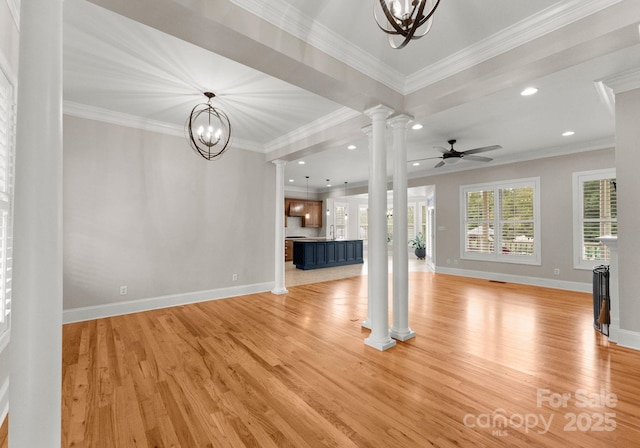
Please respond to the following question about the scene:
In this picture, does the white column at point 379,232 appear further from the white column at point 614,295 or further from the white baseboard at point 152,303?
the white baseboard at point 152,303

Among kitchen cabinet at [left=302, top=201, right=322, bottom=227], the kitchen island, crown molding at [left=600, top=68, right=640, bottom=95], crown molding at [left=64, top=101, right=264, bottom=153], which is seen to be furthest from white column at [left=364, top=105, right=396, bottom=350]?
kitchen cabinet at [left=302, top=201, right=322, bottom=227]

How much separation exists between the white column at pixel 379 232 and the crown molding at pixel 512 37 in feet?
1.80

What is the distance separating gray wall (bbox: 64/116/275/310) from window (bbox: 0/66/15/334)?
1.94 metres

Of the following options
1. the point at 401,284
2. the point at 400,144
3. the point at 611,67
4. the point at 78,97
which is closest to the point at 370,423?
the point at 401,284

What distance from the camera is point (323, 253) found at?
8961 millimetres

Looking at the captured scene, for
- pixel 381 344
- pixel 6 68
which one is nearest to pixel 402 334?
pixel 381 344

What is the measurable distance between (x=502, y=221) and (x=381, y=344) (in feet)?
17.9

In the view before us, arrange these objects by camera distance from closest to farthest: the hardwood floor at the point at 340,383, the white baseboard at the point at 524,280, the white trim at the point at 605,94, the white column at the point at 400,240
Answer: the hardwood floor at the point at 340,383 → the white trim at the point at 605,94 → the white column at the point at 400,240 → the white baseboard at the point at 524,280

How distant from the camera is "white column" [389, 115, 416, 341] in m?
3.34

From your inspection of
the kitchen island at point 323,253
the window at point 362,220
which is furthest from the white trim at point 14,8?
the window at point 362,220

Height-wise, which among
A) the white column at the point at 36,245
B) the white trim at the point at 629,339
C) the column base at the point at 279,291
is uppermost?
the white column at the point at 36,245

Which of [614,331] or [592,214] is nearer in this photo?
[614,331]

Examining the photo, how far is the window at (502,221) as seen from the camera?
20.9ft

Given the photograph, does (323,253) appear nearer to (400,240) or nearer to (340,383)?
(400,240)
